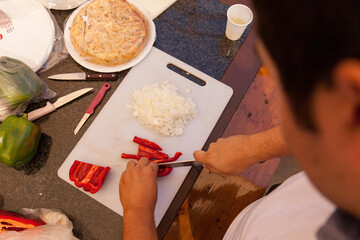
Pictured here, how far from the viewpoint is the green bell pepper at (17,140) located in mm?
984

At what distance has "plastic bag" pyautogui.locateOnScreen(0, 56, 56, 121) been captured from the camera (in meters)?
1.03

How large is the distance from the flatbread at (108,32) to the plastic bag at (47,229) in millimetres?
616

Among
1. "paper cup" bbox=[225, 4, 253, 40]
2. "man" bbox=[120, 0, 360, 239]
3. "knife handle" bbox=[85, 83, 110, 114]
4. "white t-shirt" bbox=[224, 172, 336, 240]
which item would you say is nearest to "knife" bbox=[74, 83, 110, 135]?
"knife handle" bbox=[85, 83, 110, 114]

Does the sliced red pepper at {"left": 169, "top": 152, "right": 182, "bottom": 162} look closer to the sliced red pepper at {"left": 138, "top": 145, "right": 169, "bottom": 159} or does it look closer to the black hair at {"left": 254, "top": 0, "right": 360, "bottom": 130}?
the sliced red pepper at {"left": 138, "top": 145, "right": 169, "bottom": 159}

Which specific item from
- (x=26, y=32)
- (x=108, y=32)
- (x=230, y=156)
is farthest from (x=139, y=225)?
(x=26, y=32)

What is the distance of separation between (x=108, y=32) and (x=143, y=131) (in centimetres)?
45

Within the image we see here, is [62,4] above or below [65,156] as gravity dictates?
above

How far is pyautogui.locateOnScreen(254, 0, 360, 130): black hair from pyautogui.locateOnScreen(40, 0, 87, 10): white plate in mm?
1190

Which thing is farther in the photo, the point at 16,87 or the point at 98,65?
the point at 98,65

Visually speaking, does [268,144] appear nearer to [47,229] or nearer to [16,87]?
[47,229]

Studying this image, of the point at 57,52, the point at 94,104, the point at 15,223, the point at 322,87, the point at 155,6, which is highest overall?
the point at 322,87

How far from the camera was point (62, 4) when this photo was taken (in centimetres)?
132

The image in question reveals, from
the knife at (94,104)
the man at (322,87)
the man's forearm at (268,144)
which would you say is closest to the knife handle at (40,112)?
the knife at (94,104)

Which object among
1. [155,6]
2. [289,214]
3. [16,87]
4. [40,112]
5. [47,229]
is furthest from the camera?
[155,6]
